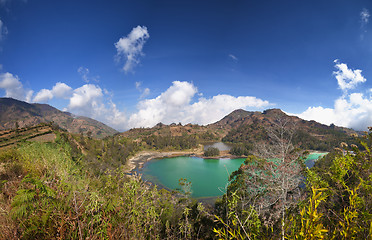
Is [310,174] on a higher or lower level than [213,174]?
higher

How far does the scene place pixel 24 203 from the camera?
5.95ft

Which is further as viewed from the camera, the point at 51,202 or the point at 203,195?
the point at 203,195

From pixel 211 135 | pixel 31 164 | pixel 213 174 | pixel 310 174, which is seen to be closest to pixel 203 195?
pixel 213 174

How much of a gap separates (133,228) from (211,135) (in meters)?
186

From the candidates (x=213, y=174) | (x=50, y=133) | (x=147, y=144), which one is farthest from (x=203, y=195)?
(x=147, y=144)

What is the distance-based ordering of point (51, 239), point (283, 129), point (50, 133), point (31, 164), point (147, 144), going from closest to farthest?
point (51, 239)
point (31, 164)
point (283, 129)
point (50, 133)
point (147, 144)

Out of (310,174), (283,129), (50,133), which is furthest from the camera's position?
(50,133)

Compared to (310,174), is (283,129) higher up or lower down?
higher up

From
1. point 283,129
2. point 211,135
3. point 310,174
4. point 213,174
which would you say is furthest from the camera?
point 211,135

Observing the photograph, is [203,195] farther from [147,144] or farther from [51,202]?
[147,144]

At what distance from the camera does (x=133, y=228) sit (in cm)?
197

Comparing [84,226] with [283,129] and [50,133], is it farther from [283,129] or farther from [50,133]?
[50,133]

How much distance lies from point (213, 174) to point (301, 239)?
6569 cm

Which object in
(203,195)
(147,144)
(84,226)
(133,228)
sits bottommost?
(203,195)
